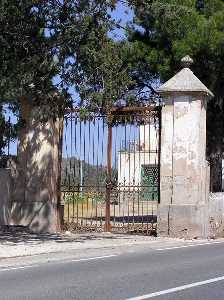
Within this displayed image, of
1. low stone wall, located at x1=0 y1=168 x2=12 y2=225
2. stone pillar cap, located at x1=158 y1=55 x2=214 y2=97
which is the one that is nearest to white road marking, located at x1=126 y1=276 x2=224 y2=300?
stone pillar cap, located at x1=158 y1=55 x2=214 y2=97

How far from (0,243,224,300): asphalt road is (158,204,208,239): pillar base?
411cm

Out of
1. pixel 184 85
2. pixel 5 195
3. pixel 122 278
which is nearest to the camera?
pixel 122 278

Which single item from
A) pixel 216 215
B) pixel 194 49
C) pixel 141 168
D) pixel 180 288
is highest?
pixel 194 49

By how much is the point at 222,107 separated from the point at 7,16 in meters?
10.9

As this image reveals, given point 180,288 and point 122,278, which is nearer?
point 180,288

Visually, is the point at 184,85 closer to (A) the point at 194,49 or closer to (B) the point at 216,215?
(A) the point at 194,49

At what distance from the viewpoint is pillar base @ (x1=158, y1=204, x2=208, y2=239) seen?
768 inches

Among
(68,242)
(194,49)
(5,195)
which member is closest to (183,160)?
(68,242)

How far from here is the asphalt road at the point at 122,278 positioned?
9.64 meters

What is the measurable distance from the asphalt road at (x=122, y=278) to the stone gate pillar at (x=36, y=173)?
5.76m

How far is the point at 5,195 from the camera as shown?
20.9 m

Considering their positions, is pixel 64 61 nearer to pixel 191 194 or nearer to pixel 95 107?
pixel 95 107

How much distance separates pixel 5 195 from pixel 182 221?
17.8ft

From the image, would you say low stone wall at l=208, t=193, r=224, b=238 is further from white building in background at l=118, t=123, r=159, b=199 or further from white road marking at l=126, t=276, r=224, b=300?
white road marking at l=126, t=276, r=224, b=300
